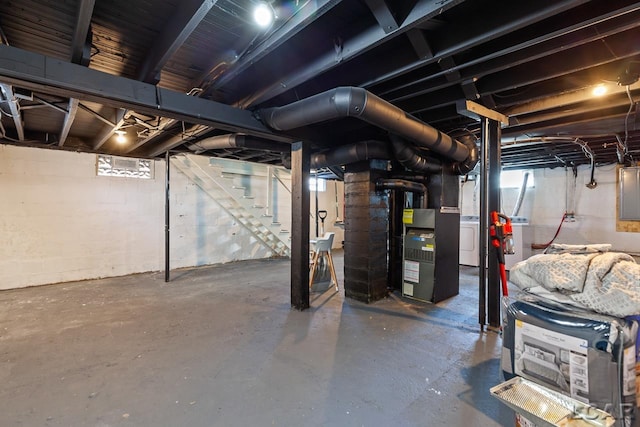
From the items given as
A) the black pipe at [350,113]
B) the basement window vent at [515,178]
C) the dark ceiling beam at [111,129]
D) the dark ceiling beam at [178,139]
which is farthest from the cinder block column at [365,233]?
the basement window vent at [515,178]

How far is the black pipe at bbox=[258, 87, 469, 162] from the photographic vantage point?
2.14m

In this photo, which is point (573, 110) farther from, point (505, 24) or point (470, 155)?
point (505, 24)

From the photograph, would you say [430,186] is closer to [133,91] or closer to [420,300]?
[420,300]

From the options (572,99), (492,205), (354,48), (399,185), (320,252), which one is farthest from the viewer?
(320,252)

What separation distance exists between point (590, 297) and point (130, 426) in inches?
102

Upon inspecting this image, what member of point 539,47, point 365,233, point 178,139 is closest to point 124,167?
point 178,139

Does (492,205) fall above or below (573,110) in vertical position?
below

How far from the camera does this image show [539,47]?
1.95 metres

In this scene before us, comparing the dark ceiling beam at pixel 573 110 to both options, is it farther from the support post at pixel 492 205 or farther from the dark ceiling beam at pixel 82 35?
the dark ceiling beam at pixel 82 35

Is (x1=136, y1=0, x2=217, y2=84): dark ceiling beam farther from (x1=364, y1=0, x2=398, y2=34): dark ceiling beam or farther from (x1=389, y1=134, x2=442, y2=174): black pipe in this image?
(x1=389, y1=134, x2=442, y2=174): black pipe

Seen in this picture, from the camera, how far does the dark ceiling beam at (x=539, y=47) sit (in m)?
1.63

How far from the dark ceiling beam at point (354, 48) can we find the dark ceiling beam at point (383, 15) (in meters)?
0.04

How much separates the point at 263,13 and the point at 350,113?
868mm

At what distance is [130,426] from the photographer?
159 centimetres
